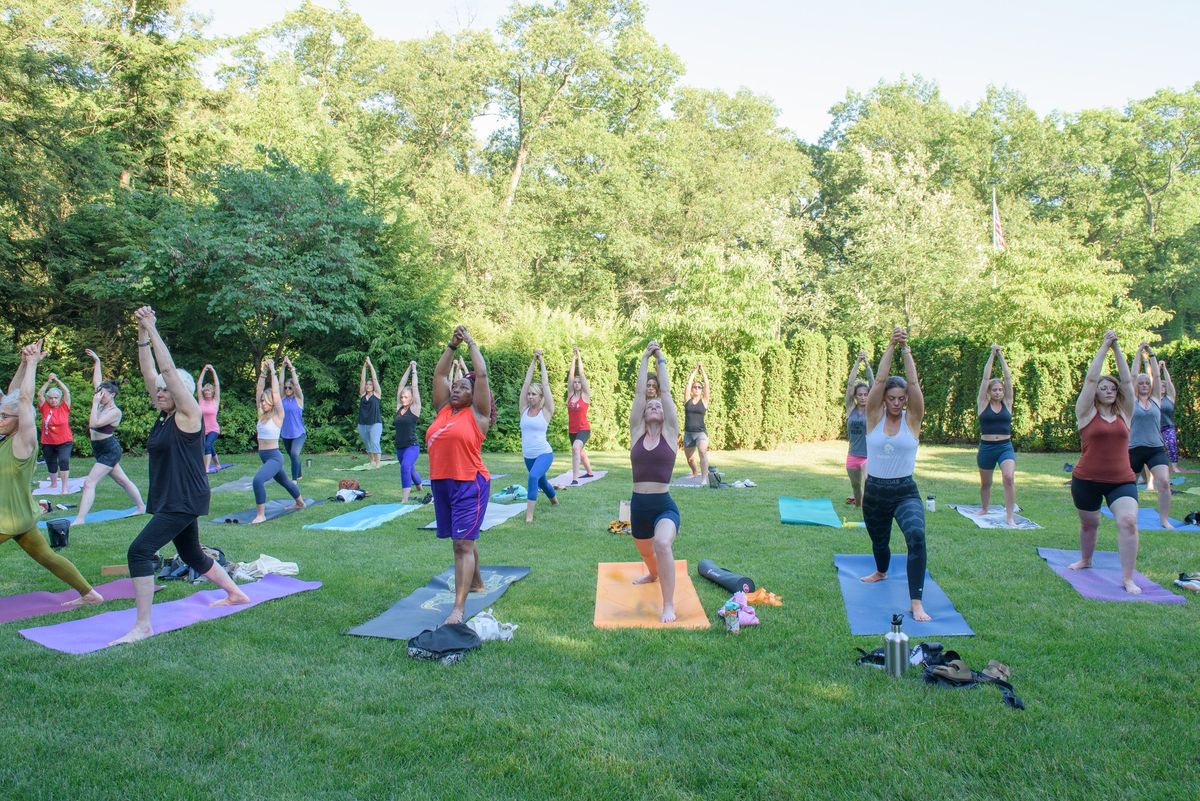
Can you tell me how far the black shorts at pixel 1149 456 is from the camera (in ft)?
30.5

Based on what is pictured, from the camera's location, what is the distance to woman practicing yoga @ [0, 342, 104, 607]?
20.1 feet

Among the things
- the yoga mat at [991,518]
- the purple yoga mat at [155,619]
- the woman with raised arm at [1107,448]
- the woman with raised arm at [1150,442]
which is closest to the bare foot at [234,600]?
the purple yoga mat at [155,619]

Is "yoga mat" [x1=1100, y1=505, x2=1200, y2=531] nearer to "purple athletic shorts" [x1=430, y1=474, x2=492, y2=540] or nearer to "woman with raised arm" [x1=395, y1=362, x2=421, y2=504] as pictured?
"purple athletic shorts" [x1=430, y1=474, x2=492, y2=540]

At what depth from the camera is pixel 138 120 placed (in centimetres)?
2398

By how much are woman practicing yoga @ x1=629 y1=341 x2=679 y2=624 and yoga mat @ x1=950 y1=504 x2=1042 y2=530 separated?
537 centimetres

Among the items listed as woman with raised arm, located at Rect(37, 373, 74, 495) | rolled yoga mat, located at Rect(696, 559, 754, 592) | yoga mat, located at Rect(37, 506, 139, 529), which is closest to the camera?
rolled yoga mat, located at Rect(696, 559, 754, 592)

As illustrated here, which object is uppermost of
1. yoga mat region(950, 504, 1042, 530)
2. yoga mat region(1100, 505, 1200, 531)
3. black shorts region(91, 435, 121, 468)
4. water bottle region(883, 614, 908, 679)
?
black shorts region(91, 435, 121, 468)

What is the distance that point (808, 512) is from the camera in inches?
425

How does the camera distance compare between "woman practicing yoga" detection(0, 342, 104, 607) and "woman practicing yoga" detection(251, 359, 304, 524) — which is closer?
"woman practicing yoga" detection(0, 342, 104, 607)

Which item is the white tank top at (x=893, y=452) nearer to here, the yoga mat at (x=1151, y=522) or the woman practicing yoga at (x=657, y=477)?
the woman practicing yoga at (x=657, y=477)

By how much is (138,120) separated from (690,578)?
80.9 ft

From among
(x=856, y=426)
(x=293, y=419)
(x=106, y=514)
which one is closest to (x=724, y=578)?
(x=856, y=426)

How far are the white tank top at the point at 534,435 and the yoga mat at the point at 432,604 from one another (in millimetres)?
2767

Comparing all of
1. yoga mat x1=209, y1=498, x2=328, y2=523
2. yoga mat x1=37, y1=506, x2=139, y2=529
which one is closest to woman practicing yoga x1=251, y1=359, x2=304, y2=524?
yoga mat x1=209, y1=498, x2=328, y2=523
